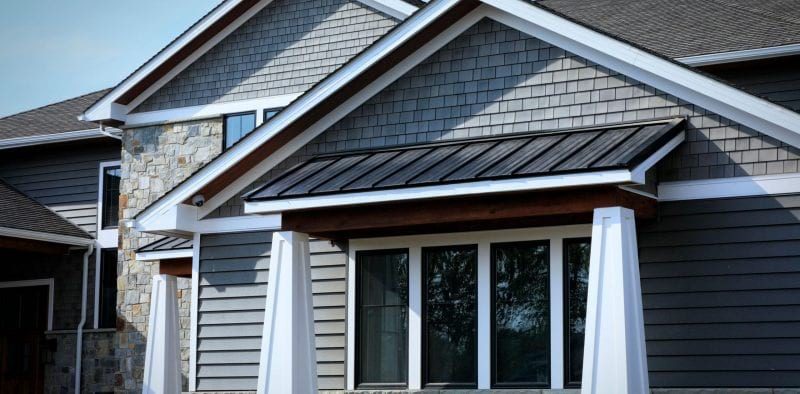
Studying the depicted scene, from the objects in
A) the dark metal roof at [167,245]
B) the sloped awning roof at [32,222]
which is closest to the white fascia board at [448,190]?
the dark metal roof at [167,245]

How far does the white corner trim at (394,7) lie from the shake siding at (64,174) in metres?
6.75

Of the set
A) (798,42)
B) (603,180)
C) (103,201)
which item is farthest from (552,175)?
(103,201)

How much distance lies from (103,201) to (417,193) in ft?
37.7

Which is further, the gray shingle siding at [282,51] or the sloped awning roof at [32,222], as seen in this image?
the sloped awning roof at [32,222]

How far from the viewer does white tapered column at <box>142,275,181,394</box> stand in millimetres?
14867

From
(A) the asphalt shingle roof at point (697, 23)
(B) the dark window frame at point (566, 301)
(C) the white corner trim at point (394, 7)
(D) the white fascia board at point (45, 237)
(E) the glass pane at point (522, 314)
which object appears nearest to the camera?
(B) the dark window frame at point (566, 301)

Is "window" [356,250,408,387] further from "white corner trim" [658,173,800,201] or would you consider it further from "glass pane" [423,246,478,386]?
"white corner trim" [658,173,800,201]

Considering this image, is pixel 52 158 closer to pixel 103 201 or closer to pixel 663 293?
pixel 103 201

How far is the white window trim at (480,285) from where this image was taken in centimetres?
1192

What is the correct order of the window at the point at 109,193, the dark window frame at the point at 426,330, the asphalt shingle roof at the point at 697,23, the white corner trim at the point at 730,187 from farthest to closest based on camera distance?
the window at the point at 109,193 < the asphalt shingle roof at the point at 697,23 < the dark window frame at the point at 426,330 < the white corner trim at the point at 730,187

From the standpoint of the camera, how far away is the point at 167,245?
17.0 metres

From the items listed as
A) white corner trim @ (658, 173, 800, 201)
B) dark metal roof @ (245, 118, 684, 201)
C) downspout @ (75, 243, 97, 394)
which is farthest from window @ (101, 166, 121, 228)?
white corner trim @ (658, 173, 800, 201)

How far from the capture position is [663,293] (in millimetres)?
11531

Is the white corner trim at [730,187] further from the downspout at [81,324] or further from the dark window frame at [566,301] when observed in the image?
the downspout at [81,324]
